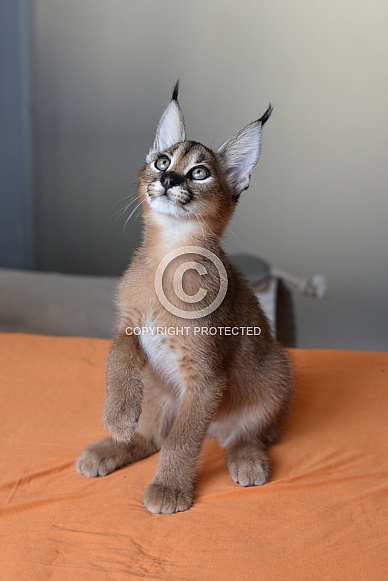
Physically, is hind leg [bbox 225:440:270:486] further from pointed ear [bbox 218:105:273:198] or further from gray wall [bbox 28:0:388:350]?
gray wall [bbox 28:0:388:350]

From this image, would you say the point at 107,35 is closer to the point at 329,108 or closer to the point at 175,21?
the point at 175,21

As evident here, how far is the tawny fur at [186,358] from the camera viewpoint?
5.32ft

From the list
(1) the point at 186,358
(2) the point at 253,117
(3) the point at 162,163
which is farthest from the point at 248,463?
(2) the point at 253,117

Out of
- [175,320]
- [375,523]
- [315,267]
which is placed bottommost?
[315,267]

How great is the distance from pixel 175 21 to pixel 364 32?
3.13 ft

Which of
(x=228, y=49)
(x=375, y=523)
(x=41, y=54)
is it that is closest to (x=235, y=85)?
(x=228, y=49)

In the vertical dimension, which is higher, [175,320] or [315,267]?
[175,320]

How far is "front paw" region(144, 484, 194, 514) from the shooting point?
4.99ft

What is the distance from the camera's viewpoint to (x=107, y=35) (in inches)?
159

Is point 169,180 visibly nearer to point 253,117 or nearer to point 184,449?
point 184,449

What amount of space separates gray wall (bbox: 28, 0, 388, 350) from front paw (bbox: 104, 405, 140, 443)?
2477 mm

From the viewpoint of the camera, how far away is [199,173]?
1.67 m

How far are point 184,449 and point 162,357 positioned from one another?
214 millimetres

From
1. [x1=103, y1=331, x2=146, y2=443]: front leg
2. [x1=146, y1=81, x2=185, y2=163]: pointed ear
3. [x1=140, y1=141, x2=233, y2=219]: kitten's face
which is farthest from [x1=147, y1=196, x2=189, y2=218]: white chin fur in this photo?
[x1=103, y1=331, x2=146, y2=443]: front leg
